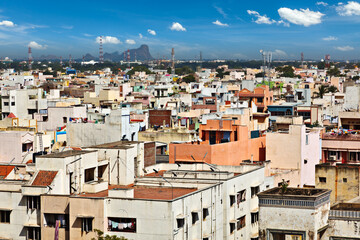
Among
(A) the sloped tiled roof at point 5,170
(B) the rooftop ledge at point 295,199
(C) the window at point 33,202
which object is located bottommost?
(C) the window at point 33,202

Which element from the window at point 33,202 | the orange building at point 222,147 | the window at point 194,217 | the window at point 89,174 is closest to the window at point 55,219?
the window at point 33,202

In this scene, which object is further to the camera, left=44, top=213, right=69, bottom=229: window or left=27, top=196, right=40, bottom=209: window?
left=27, top=196, right=40, bottom=209: window

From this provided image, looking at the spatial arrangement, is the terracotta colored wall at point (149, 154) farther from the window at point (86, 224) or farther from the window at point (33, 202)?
the window at point (86, 224)

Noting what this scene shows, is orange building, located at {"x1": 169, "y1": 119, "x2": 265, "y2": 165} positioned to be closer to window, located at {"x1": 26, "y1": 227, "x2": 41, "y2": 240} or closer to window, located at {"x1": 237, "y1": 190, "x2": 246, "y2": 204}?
window, located at {"x1": 237, "y1": 190, "x2": 246, "y2": 204}

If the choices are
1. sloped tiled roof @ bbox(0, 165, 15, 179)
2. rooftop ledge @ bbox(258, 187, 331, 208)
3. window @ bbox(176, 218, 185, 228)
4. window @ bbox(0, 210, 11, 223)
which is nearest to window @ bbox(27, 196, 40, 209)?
window @ bbox(0, 210, 11, 223)

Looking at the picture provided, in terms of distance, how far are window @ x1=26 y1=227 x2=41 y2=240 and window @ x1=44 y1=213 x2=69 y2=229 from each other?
484 millimetres

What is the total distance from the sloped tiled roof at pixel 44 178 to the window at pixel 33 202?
1.44ft

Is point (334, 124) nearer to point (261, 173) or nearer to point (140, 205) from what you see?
point (261, 173)

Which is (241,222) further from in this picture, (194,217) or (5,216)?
(5,216)

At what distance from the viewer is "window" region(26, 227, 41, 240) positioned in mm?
20703

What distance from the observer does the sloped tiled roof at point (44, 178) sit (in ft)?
68.5

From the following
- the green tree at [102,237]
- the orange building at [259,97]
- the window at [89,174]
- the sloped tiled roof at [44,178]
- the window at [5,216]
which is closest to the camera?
the green tree at [102,237]

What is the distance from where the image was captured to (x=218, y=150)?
2780 centimetres

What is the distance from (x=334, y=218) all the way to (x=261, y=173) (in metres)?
8.10
